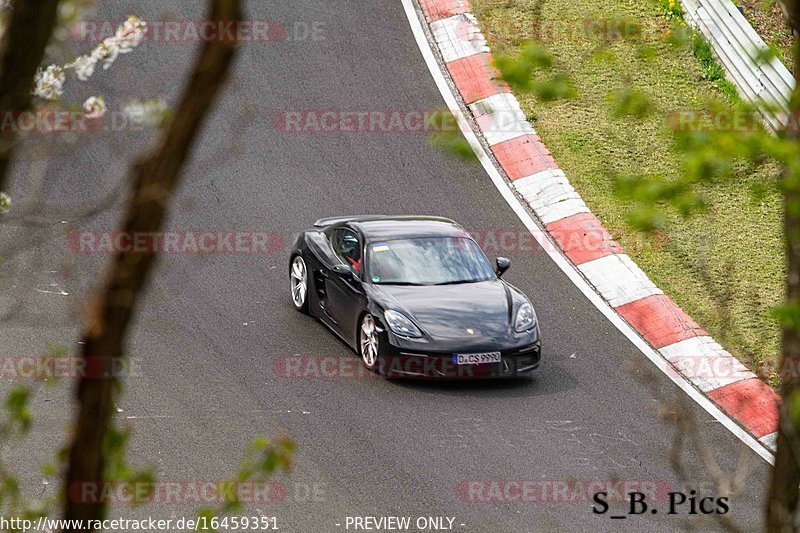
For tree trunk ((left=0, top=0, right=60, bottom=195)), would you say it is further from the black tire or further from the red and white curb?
the black tire

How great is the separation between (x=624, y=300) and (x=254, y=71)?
6.70 metres

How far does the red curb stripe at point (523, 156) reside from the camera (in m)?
14.4

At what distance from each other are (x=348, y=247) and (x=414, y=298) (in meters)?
1.20

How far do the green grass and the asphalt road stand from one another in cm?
113

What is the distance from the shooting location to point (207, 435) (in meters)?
9.55

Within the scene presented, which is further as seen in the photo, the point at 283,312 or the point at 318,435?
the point at 283,312

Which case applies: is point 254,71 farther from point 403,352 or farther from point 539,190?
point 403,352

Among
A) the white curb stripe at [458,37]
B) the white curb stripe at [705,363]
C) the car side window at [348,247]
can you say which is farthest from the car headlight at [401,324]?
the white curb stripe at [458,37]

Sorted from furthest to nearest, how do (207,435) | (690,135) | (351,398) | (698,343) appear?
(698,343)
(351,398)
(207,435)
(690,135)

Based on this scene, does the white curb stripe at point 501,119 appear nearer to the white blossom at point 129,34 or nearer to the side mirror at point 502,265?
the side mirror at point 502,265

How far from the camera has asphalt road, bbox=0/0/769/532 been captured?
8938 mm

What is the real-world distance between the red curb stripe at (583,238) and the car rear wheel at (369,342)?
10.3 feet

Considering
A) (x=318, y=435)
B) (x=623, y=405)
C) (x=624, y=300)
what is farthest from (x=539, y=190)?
(x=318, y=435)
